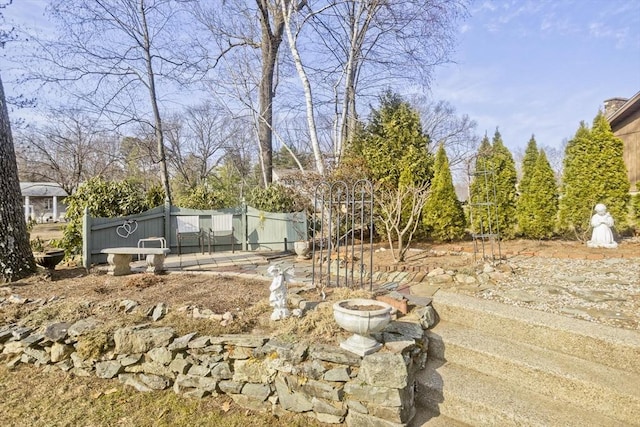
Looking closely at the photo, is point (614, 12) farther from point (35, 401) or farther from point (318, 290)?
point (35, 401)

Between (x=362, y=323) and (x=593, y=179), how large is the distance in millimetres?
7194

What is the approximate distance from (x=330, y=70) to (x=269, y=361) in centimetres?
948

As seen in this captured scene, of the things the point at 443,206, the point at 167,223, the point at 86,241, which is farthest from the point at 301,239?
the point at 86,241

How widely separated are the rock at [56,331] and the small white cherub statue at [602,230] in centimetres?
834

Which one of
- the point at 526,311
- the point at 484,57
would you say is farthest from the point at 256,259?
the point at 484,57

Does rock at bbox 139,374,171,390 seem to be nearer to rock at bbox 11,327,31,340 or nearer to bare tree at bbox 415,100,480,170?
rock at bbox 11,327,31,340

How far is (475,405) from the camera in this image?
236cm

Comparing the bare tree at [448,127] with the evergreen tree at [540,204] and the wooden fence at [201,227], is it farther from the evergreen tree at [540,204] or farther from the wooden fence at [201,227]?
the wooden fence at [201,227]

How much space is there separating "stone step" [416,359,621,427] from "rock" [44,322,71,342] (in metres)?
3.53

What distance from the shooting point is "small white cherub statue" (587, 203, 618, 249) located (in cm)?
610

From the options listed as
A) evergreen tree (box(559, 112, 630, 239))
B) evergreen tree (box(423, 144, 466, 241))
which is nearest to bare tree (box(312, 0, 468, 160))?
evergreen tree (box(423, 144, 466, 241))

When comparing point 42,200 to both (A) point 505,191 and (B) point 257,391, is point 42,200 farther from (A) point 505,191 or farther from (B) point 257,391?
(A) point 505,191

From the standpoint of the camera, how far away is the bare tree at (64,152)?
15.6 meters

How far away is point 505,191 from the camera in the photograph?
7.57m
